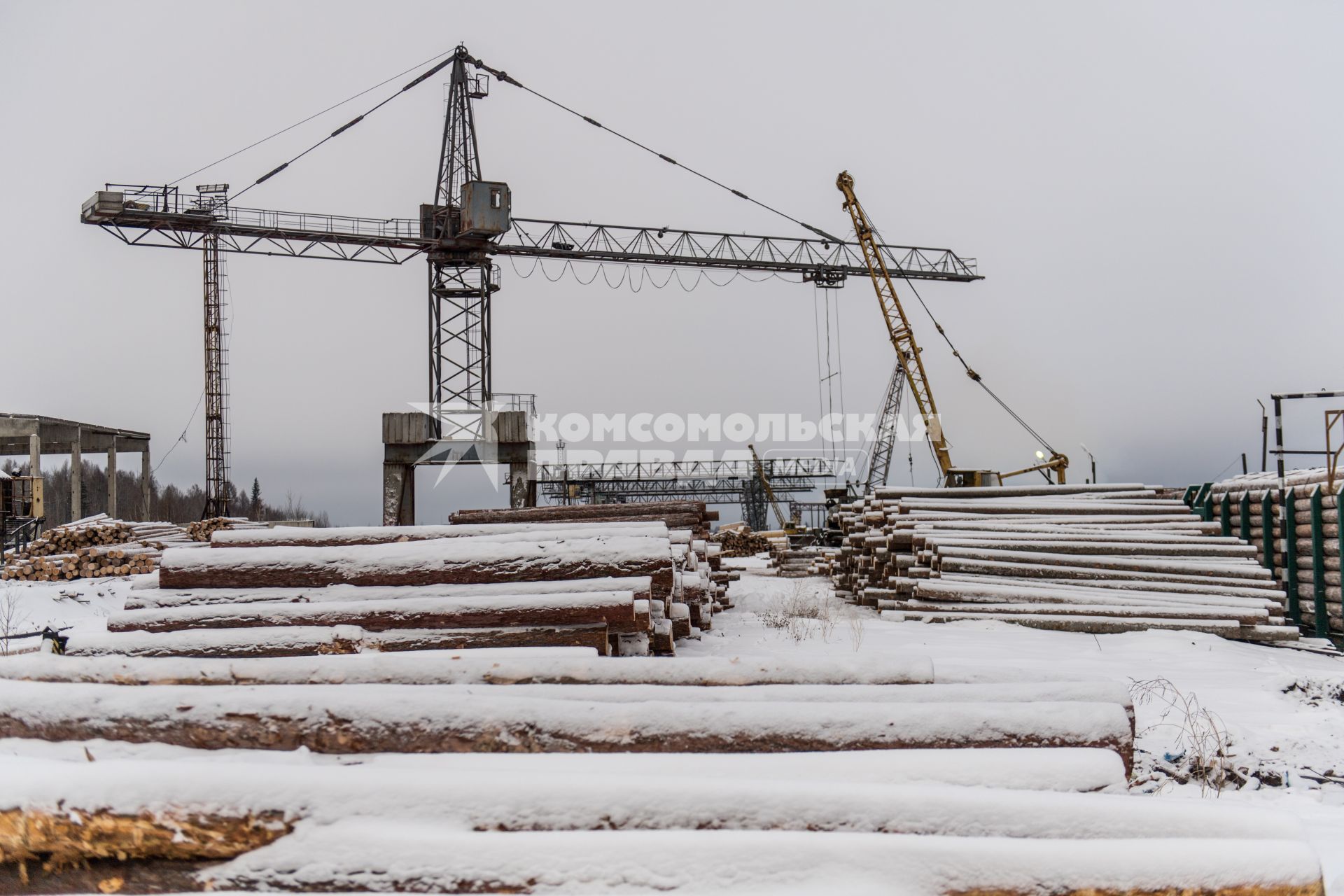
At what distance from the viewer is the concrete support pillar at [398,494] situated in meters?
22.0

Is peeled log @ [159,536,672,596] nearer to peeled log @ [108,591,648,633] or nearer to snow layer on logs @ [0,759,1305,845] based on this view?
peeled log @ [108,591,648,633]

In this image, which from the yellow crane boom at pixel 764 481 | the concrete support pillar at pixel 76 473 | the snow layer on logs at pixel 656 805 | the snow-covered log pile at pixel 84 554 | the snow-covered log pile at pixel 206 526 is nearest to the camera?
the snow layer on logs at pixel 656 805

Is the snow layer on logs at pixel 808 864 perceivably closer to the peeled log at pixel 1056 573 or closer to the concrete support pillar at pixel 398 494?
the peeled log at pixel 1056 573

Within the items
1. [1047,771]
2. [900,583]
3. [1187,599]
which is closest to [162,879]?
[1047,771]

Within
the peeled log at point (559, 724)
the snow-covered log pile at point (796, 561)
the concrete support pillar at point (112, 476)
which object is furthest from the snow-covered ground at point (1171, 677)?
the concrete support pillar at point (112, 476)

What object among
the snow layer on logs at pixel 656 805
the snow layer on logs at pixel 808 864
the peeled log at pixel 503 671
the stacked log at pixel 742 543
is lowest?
the stacked log at pixel 742 543

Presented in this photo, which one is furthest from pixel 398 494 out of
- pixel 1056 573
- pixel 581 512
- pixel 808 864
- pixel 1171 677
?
pixel 808 864

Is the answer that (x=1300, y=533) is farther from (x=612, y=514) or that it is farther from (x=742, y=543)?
(x=742, y=543)

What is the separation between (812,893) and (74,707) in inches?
117

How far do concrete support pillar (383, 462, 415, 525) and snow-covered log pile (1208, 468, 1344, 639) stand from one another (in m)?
18.0

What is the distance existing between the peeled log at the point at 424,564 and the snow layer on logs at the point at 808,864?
12.2 feet

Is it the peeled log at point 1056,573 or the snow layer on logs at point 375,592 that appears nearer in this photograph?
the snow layer on logs at point 375,592

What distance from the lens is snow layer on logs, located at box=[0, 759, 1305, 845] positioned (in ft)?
8.72

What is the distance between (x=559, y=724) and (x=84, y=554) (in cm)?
1733
